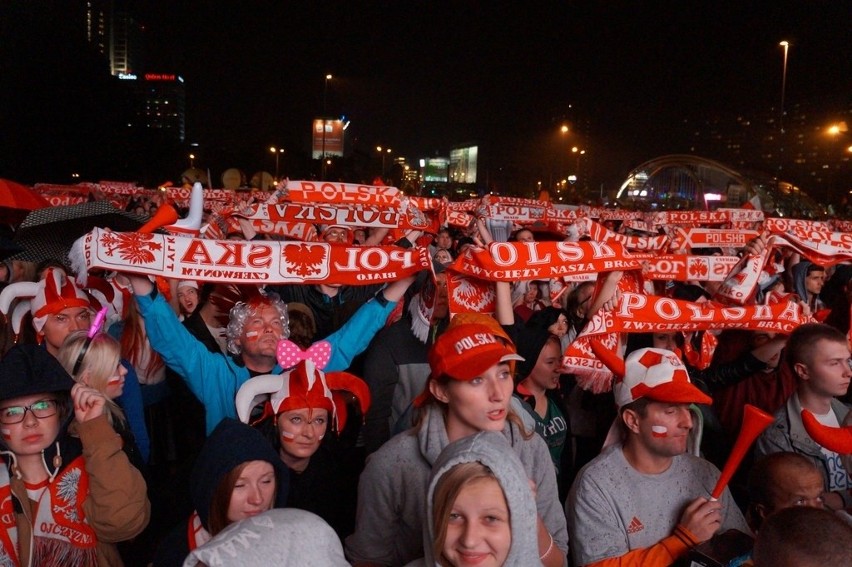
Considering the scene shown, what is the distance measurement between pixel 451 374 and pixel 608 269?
76.9 inches

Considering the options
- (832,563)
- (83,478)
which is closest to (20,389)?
(83,478)

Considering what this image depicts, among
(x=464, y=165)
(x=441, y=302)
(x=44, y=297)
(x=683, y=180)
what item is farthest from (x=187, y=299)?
(x=464, y=165)

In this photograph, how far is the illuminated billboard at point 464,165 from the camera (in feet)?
577

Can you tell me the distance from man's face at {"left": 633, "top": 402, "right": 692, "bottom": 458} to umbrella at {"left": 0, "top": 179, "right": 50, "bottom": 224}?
440 cm

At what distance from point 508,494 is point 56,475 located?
2017mm

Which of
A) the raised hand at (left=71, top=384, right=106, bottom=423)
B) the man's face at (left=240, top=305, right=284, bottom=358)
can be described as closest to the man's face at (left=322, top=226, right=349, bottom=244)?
the man's face at (left=240, top=305, right=284, bottom=358)

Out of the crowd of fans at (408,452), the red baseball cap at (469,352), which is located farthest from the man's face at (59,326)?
the red baseball cap at (469,352)

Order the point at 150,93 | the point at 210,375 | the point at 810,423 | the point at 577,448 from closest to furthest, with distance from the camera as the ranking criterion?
1. the point at 810,423
2. the point at 210,375
3. the point at 577,448
4. the point at 150,93

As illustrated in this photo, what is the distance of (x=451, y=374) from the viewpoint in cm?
294

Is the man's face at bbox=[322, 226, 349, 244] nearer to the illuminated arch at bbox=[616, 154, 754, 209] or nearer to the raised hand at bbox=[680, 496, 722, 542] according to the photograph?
the raised hand at bbox=[680, 496, 722, 542]

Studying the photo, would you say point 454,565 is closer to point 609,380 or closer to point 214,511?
point 214,511

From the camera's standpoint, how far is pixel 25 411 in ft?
9.45

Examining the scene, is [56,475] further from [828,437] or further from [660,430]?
[828,437]

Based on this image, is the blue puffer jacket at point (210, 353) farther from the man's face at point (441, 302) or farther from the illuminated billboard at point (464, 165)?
the illuminated billboard at point (464, 165)
